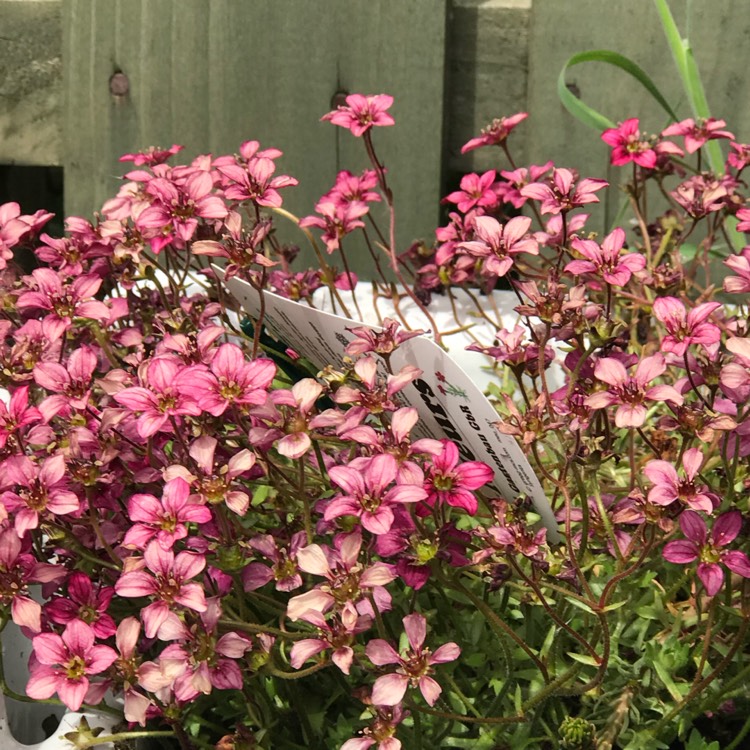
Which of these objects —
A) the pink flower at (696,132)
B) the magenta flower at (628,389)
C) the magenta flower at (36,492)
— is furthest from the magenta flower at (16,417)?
the pink flower at (696,132)

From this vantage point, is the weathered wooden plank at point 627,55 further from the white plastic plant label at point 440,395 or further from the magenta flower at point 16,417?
the magenta flower at point 16,417

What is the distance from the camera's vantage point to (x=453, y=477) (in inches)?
27.5

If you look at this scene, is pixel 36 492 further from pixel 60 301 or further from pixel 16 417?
pixel 60 301

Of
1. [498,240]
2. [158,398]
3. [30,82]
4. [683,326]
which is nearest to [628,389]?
[683,326]

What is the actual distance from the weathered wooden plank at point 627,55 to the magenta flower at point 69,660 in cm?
110

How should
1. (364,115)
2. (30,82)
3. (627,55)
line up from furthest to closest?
1. (30,82)
2. (627,55)
3. (364,115)

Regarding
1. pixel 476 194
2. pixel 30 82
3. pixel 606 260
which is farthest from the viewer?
pixel 30 82

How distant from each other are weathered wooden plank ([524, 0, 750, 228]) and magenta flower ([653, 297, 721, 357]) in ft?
2.77

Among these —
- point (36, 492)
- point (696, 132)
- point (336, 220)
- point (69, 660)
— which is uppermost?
point (696, 132)

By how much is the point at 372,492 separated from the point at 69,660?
0.78 feet

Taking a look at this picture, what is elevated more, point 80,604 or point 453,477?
point 453,477

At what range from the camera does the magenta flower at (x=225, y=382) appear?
2.24 feet

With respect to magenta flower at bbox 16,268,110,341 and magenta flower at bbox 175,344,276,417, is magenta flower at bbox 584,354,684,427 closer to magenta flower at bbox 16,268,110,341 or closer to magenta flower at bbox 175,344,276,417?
magenta flower at bbox 175,344,276,417

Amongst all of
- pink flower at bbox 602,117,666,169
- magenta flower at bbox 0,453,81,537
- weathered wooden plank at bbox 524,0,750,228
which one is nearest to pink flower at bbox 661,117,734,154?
pink flower at bbox 602,117,666,169
